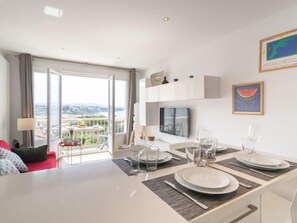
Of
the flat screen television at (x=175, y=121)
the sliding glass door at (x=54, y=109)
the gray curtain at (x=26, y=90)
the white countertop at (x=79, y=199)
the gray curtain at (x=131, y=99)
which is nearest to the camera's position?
the white countertop at (x=79, y=199)

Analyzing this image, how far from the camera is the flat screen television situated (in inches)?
131

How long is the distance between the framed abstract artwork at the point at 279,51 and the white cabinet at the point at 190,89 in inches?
26.1

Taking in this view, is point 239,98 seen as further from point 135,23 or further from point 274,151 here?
point 135,23

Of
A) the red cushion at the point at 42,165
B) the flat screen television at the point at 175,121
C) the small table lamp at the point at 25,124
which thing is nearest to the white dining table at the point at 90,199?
the red cushion at the point at 42,165

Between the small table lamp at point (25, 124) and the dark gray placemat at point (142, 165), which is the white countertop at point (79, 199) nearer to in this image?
the dark gray placemat at point (142, 165)

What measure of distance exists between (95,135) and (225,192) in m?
5.27

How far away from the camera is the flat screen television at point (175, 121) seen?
10.9 feet

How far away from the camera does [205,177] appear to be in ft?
2.96

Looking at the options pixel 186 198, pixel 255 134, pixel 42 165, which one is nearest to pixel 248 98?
pixel 255 134

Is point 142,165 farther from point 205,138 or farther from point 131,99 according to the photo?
point 131,99

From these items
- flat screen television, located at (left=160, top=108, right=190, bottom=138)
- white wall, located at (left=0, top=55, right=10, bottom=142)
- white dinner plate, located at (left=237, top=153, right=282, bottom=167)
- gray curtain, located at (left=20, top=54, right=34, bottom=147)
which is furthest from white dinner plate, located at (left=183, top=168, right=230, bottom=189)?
gray curtain, located at (left=20, top=54, right=34, bottom=147)

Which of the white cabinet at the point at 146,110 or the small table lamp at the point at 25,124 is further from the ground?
the white cabinet at the point at 146,110

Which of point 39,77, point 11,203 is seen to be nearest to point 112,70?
point 39,77

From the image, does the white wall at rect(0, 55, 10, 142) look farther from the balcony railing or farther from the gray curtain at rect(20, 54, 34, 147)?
the balcony railing
